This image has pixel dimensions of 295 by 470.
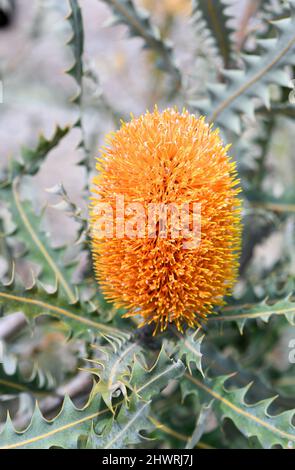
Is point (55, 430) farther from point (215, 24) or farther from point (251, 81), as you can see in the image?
point (215, 24)

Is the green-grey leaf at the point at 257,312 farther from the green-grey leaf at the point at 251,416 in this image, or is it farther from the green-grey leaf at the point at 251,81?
the green-grey leaf at the point at 251,81

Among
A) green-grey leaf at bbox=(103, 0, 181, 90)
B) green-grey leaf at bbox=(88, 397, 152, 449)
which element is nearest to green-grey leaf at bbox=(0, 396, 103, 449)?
green-grey leaf at bbox=(88, 397, 152, 449)

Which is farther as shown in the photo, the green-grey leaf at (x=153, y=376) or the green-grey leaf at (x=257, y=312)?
the green-grey leaf at (x=257, y=312)

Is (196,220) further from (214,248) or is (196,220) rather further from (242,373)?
(242,373)

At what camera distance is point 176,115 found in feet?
4.08

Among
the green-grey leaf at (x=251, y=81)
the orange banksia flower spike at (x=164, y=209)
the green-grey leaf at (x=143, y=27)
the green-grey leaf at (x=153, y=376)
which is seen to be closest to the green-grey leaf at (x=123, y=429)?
the green-grey leaf at (x=153, y=376)

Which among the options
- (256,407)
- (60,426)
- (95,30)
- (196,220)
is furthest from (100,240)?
(95,30)

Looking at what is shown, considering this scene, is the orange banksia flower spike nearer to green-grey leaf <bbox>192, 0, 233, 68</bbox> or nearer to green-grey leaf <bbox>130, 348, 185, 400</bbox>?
green-grey leaf <bbox>130, 348, 185, 400</bbox>

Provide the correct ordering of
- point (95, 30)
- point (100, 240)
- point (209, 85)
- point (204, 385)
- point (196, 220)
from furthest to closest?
point (95, 30) → point (209, 85) → point (204, 385) → point (100, 240) → point (196, 220)

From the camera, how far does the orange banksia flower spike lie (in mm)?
1157

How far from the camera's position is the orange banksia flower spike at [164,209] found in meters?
1.16

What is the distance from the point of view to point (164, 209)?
1.16 m

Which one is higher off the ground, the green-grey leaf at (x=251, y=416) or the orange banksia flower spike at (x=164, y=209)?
the orange banksia flower spike at (x=164, y=209)

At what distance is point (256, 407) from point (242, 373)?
441 millimetres
